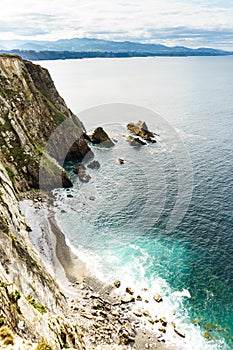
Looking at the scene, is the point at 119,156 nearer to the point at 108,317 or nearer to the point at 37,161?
the point at 37,161

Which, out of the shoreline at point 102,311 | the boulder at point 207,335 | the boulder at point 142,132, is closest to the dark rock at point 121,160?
the boulder at point 142,132

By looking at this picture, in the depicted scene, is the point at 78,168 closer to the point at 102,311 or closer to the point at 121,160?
the point at 121,160

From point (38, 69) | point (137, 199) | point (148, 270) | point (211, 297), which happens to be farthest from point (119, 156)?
point (211, 297)

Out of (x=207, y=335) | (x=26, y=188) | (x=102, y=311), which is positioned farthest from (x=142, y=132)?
(x=207, y=335)

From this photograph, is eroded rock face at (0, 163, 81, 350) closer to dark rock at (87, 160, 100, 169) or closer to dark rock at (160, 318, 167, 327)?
dark rock at (160, 318, 167, 327)

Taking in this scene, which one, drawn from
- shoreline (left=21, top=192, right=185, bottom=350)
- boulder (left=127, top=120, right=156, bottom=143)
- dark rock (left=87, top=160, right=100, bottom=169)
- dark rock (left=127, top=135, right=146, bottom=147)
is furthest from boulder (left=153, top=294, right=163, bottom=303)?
boulder (left=127, top=120, right=156, bottom=143)

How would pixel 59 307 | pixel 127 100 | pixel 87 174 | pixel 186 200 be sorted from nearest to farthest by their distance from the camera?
pixel 59 307, pixel 186 200, pixel 87 174, pixel 127 100
